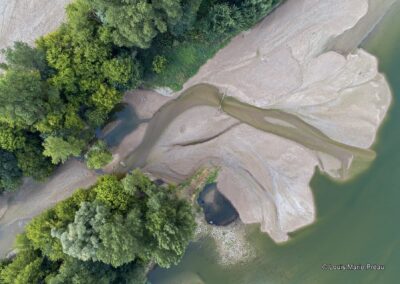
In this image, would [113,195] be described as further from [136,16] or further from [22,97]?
[136,16]

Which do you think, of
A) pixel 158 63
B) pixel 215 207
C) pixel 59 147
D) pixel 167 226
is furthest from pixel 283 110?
pixel 59 147

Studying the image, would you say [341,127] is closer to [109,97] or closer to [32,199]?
[109,97]

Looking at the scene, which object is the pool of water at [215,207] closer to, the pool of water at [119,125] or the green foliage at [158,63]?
the pool of water at [119,125]

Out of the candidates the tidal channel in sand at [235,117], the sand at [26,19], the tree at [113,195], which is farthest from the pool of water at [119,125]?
the sand at [26,19]

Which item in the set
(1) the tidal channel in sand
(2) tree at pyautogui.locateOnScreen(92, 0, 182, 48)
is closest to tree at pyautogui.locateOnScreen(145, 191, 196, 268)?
(1) the tidal channel in sand

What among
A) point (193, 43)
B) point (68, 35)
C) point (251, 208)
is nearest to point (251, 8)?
point (193, 43)
